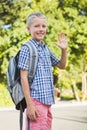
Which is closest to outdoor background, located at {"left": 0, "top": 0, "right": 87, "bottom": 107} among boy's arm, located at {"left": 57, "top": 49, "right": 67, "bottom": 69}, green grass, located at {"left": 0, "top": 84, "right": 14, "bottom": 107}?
green grass, located at {"left": 0, "top": 84, "right": 14, "bottom": 107}

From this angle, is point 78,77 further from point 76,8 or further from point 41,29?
point 41,29

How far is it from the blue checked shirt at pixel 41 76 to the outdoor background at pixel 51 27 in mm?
21127

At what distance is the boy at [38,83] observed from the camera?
406 cm

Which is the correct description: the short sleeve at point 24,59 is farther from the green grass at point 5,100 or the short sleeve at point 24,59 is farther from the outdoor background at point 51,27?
the outdoor background at point 51,27

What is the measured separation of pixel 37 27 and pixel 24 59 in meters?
0.32

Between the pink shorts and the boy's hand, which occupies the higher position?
the boy's hand

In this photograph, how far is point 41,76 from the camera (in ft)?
13.7

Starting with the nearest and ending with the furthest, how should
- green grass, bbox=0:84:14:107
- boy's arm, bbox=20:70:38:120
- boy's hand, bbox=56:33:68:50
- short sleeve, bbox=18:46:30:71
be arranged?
1. boy's arm, bbox=20:70:38:120
2. short sleeve, bbox=18:46:30:71
3. boy's hand, bbox=56:33:68:50
4. green grass, bbox=0:84:14:107

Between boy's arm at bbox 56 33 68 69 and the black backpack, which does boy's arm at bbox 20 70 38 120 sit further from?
boy's arm at bbox 56 33 68 69

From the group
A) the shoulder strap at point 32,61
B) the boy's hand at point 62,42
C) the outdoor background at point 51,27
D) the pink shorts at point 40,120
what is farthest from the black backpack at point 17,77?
the outdoor background at point 51,27

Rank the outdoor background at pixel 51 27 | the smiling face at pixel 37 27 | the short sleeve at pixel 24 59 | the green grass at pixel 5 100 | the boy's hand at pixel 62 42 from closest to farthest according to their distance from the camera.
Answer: the short sleeve at pixel 24 59
the smiling face at pixel 37 27
the boy's hand at pixel 62 42
the green grass at pixel 5 100
the outdoor background at pixel 51 27

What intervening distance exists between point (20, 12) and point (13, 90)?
24084 mm

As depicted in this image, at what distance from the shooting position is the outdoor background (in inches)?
1096

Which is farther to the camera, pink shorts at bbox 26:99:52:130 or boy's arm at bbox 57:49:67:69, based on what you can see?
boy's arm at bbox 57:49:67:69
